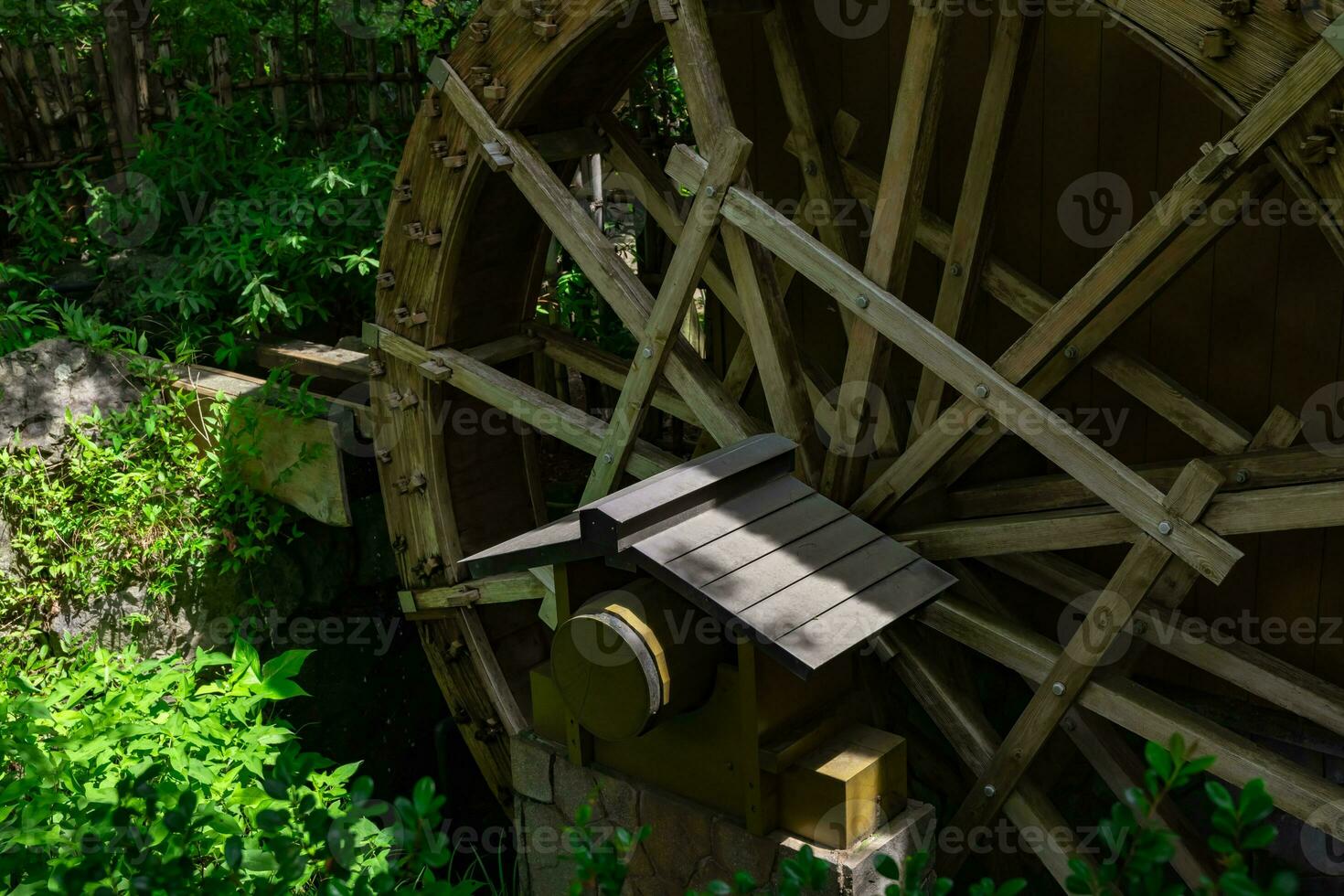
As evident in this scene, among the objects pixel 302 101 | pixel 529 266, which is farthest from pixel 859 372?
pixel 302 101

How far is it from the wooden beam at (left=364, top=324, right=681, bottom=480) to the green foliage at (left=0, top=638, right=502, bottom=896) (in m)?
1.20

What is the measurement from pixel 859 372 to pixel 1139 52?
1.30 m


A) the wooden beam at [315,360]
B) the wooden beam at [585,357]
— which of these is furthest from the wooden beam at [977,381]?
the wooden beam at [315,360]

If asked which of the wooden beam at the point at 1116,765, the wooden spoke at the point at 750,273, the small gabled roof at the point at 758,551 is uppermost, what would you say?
the wooden spoke at the point at 750,273

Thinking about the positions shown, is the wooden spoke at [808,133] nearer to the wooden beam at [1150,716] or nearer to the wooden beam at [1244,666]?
the wooden beam at [1150,716]

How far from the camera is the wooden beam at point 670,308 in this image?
11.6 ft

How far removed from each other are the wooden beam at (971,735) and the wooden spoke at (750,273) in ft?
2.17

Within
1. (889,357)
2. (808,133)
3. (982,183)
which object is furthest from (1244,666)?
(808,133)

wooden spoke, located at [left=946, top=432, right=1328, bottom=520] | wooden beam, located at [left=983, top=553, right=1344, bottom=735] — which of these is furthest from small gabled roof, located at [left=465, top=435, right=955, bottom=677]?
wooden spoke, located at [left=946, top=432, right=1328, bottom=520]

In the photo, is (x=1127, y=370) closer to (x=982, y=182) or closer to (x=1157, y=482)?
(x=1157, y=482)

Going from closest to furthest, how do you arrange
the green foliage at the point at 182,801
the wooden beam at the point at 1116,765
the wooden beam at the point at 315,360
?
the green foliage at the point at 182,801, the wooden beam at the point at 1116,765, the wooden beam at the point at 315,360

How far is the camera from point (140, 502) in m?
5.14

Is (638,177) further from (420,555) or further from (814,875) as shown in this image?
(814,875)

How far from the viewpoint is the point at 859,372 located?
357 centimetres
